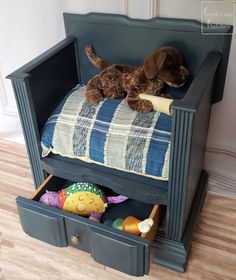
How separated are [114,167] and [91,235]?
0.78 feet

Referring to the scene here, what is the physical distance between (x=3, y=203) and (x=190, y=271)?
856mm

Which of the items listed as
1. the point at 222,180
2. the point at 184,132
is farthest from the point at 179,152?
the point at 222,180

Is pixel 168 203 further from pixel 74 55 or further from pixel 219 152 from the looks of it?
pixel 74 55

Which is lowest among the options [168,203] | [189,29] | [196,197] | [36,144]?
[196,197]

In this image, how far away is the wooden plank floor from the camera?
118 centimetres

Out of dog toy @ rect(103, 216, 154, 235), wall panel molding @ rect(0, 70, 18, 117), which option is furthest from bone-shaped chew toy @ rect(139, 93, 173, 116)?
wall panel molding @ rect(0, 70, 18, 117)

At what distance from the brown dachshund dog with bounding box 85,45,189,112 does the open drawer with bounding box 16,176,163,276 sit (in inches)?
16.0

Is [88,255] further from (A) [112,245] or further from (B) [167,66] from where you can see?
(B) [167,66]

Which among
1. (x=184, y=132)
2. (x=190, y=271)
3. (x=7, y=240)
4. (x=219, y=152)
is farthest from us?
(x=219, y=152)

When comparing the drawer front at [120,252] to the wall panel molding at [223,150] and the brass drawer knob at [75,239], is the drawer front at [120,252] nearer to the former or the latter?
the brass drawer knob at [75,239]

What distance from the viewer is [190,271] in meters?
1.19

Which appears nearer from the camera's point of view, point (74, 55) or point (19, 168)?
point (74, 55)

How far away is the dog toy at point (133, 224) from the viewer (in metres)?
1.01

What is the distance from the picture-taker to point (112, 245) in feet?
3.23
